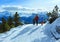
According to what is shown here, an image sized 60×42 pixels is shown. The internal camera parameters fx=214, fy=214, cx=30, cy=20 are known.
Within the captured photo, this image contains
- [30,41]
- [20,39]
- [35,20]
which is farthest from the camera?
[35,20]

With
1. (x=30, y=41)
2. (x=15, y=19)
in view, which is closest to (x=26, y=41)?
(x=30, y=41)

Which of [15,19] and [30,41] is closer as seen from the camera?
[30,41]

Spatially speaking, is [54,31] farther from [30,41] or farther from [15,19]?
[15,19]

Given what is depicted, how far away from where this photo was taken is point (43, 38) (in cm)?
2266

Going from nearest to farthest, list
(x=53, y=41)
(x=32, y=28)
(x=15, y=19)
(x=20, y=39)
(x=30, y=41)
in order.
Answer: (x=53, y=41), (x=30, y=41), (x=20, y=39), (x=32, y=28), (x=15, y=19)

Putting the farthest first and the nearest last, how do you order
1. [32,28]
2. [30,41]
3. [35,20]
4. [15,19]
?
[15,19] → [35,20] → [32,28] → [30,41]

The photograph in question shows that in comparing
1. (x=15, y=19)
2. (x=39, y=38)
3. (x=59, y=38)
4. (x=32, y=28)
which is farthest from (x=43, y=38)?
(x=15, y=19)

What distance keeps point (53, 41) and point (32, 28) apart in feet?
29.3

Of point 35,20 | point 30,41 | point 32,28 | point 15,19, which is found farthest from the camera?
point 15,19

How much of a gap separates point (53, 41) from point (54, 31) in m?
2.93

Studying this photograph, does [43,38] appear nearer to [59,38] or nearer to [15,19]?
[59,38]

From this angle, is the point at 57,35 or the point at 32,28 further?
the point at 32,28

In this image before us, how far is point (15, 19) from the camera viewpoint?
6078cm

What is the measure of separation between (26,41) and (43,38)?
5.99 ft
